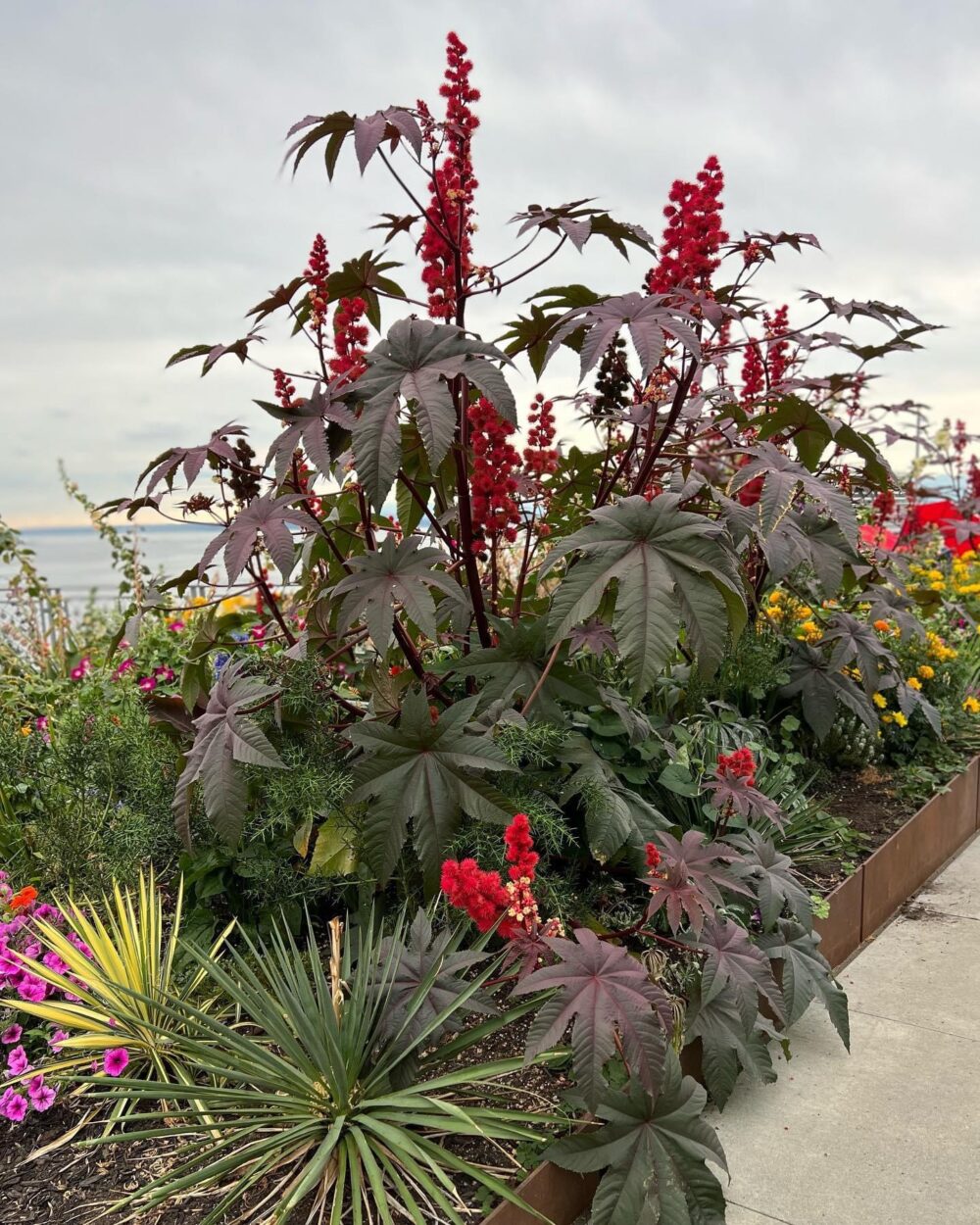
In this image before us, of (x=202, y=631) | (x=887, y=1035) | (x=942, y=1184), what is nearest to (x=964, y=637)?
(x=887, y=1035)

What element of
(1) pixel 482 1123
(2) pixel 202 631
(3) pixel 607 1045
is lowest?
(1) pixel 482 1123

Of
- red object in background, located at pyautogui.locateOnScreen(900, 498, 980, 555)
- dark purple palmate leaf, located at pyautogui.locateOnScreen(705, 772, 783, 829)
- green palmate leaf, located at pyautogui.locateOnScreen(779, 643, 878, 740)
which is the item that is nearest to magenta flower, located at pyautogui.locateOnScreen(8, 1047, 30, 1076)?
dark purple palmate leaf, located at pyautogui.locateOnScreen(705, 772, 783, 829)

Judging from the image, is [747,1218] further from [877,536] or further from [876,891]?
[877,536]

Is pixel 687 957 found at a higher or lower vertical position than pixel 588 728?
lower

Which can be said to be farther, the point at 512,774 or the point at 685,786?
the point at 685,786

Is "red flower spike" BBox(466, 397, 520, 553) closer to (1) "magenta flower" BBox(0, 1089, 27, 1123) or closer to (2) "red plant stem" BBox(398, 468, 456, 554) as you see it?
(2) "red plant stem" BBox(398, 468, 456, 554)

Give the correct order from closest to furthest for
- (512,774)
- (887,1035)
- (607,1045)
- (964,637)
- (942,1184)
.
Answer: (607,1045) < (942,1184) < (512,774) < (887,1035) < (964,637)

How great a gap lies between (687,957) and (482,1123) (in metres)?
0.87

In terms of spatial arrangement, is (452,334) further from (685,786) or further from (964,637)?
(964,637)

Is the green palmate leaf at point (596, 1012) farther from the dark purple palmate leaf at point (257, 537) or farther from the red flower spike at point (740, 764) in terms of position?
the dark purple palmate leaf at point (257, 537)

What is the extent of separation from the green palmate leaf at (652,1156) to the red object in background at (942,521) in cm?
552

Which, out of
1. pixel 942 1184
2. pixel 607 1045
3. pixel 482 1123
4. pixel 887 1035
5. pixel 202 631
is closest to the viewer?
pixel 607 1045

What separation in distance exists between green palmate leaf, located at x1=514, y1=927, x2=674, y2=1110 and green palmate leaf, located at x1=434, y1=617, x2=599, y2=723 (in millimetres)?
828

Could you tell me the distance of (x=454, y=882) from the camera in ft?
6.18
